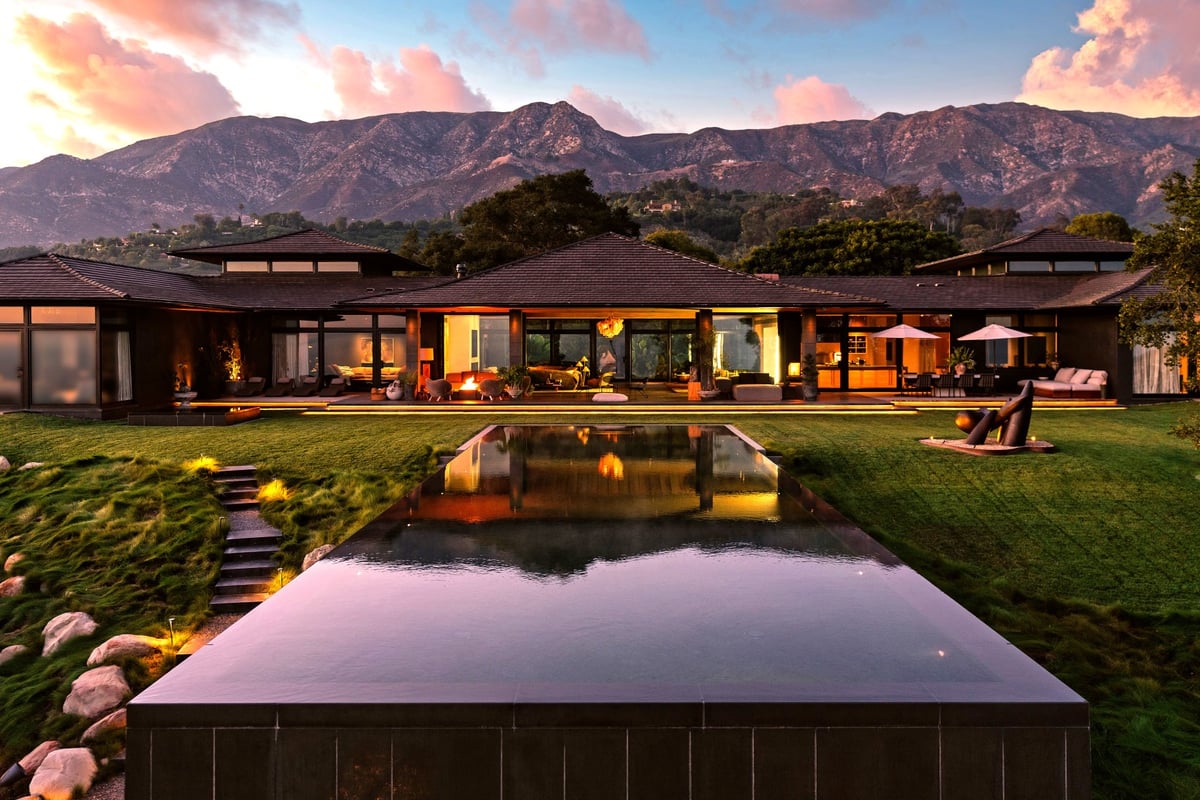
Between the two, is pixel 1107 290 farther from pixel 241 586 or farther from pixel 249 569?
pixel 241 586

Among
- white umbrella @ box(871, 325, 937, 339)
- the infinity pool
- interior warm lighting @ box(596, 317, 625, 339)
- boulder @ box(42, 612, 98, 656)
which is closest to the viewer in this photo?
the infinity pool

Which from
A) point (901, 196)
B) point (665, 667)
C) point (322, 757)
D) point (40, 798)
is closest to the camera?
point (322, 757)

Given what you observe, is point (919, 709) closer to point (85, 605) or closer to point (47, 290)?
point (85, 605)

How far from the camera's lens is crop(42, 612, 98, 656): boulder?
318 inches

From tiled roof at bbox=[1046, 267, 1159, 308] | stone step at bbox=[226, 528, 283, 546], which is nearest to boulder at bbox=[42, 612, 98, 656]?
stone step at bbox=[226, 528, 283, 546]

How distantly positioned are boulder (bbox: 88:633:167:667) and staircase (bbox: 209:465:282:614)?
80 centimetres

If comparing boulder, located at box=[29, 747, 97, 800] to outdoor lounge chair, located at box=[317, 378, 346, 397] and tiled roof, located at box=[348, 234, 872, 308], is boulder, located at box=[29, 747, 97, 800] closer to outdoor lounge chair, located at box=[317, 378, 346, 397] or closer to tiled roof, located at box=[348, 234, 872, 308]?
tiled roof, located at box=[348, 234, 872, 308]

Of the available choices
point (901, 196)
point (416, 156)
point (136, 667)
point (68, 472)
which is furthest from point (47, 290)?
point (416, 156)

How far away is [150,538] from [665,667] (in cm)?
859

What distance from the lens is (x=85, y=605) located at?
8.81 m

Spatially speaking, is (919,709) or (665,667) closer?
(919,709)

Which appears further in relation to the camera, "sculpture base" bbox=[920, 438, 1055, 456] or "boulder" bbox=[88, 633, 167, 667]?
"sculpture base" bbox=[920, 438, 1055, 456]

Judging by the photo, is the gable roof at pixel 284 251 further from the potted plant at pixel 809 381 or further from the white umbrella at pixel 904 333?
the white umbrella at pixel 904 333

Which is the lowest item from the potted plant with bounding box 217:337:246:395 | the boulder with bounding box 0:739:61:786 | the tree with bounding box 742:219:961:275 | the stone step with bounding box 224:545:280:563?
the boulder with bounding box 0:739:61:786
